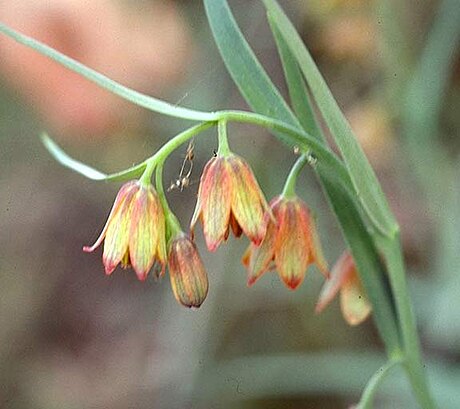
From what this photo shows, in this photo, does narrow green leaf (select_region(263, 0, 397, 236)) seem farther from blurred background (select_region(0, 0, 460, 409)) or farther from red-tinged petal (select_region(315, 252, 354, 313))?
blurred background (select_region(0, 0, 460, 409))

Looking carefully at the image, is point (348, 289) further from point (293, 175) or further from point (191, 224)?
point (191, 224)

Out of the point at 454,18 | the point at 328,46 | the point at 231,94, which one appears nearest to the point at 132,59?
the point at 231,94

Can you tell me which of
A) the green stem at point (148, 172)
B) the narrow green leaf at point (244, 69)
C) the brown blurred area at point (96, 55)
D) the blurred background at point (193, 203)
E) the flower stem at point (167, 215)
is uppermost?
the brown blurred area at point (96, 55)

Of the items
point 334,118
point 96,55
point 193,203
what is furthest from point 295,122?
point 96,55

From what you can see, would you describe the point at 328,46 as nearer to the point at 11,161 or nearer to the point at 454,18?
the point at 454,18

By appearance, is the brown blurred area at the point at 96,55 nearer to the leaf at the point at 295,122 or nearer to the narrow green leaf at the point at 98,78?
the leaf at the point at 295,122

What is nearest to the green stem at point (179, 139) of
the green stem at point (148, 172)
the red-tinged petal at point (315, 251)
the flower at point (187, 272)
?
the green stem at point (148, 172)
